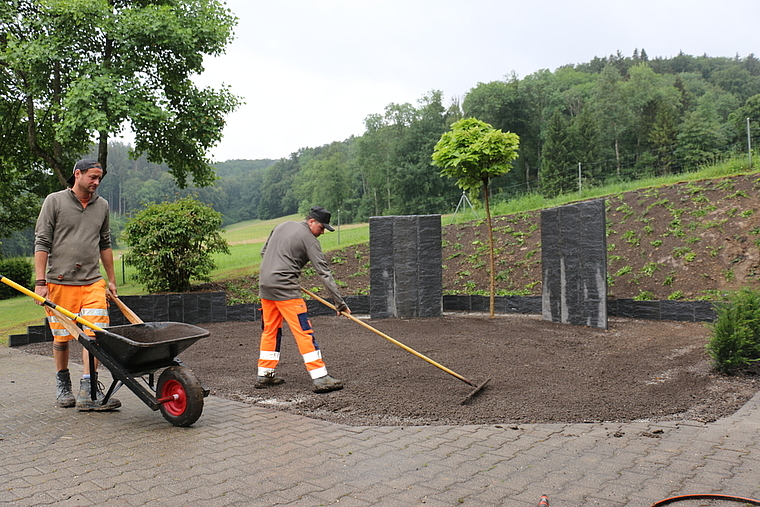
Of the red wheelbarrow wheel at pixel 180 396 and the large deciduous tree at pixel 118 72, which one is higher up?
the large deciduous tree at pixel 118 72

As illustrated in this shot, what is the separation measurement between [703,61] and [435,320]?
3800 inches

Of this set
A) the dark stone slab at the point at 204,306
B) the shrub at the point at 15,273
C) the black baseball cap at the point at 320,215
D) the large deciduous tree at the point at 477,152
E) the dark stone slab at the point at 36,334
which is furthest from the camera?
the shrub at the point at 15,273

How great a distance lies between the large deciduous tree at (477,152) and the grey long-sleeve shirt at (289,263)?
4999mm

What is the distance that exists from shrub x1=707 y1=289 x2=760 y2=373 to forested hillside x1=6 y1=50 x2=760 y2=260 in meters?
35.2

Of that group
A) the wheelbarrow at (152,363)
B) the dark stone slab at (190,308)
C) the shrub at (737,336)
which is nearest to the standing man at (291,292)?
the wheelbarrow at (152,363)

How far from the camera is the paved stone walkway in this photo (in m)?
2.98

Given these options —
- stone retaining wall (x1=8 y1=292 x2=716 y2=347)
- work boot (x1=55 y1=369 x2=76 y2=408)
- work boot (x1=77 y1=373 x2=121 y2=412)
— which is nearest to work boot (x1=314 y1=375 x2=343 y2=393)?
work boot (x1=77 y1=373 x2=121 y2=412)

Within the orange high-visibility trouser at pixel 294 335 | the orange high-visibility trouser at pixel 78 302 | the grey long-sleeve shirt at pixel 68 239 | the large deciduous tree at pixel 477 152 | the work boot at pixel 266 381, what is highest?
the large deciduous tree at pixel 477 152

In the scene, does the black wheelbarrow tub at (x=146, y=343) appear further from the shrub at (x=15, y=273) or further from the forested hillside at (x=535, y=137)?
the forested hillside at (x=535, y=137)

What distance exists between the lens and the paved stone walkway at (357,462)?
9.78ft

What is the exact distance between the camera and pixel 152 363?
173 inches

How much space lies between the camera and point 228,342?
332 inches

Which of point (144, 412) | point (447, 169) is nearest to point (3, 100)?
point (447, 169)

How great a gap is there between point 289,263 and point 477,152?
212 inches
